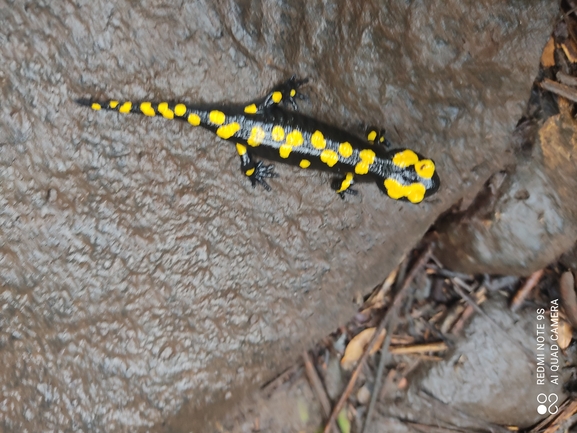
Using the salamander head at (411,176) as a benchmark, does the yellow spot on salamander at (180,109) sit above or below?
above

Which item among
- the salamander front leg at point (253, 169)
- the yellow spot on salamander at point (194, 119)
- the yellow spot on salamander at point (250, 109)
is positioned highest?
the yellow spot on salamander at point (194, 119)

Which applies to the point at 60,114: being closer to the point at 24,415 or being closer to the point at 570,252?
the point at 24,415

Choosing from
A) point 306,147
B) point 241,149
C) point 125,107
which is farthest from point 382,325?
point 125,107

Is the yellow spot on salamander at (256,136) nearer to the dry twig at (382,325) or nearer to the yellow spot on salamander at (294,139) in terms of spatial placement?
the yellow spot on salamander at (294,139)

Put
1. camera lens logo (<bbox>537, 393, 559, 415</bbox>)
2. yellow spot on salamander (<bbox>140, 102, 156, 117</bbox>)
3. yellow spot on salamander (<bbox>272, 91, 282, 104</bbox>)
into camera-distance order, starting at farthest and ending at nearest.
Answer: camera lens logo (<bbox>537, 393, 559, 415</bbox>), yellow spot on salamander (<bbox>272, 91, 282, 104</bbox>), yellow spot on salamander (<bbox>140, 102, 156, 117</bbox>)

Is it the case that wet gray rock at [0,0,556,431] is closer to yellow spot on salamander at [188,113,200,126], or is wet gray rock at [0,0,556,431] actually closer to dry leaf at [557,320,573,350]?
yellow spot on salamander at [188,113,200,126]

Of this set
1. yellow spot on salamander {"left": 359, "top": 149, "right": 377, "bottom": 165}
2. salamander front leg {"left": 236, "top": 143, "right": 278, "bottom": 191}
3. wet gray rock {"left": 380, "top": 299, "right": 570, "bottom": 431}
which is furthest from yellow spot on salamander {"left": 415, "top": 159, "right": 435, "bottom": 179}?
wet gray rock {"left": 380, "top": 299, "right": 570, "bottom": 431}

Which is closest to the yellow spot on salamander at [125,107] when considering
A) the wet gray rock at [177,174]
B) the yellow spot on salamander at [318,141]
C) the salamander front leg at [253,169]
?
the wet gray rock at [177,174]
